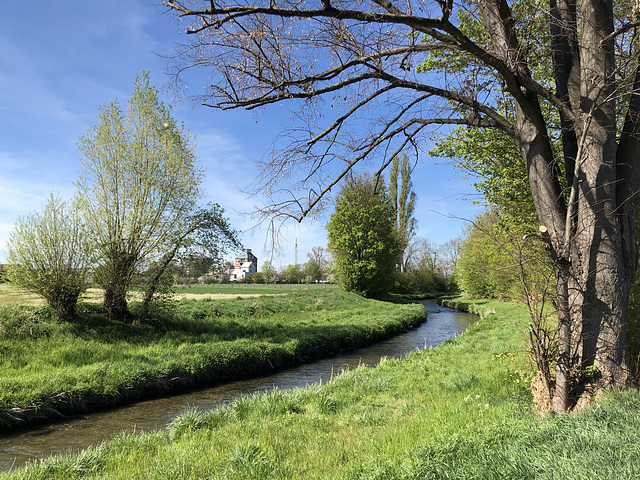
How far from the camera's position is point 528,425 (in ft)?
12.8

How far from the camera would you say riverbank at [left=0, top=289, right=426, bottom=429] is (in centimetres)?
838

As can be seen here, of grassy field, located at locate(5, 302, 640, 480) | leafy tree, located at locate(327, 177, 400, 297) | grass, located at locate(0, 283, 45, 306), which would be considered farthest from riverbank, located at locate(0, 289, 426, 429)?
leafy tree, located at locate(327, 177, 400, 297)

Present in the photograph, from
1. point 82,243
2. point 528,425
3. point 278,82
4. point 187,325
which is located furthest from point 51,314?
point 528,425

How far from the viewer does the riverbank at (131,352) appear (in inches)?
330

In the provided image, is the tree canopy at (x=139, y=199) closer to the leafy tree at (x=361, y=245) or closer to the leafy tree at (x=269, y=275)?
the leafy tree at (x=361, y=245)

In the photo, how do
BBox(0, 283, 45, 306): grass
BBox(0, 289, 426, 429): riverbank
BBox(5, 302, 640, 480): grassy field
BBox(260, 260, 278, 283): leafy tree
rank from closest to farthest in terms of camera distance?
BBox(5, 302, 640, 480): grassy field → BBox(0, 289, 426, 429): riverbank → BBox(0, 283, 45, 306): grass → BBox(260, 260, 278, 283): leafy tree

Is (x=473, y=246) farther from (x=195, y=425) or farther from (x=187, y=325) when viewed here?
(x=195, y=425)

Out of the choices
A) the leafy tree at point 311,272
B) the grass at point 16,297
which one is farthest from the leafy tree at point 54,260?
the leafy tree at point 311,272

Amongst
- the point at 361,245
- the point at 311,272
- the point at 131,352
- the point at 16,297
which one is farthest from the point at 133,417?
the point at 311,272

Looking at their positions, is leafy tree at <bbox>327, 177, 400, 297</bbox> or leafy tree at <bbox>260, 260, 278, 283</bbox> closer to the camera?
leafy tree at <bbox>327, 177, 400, 297</bbox>

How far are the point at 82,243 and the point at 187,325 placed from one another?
500cm

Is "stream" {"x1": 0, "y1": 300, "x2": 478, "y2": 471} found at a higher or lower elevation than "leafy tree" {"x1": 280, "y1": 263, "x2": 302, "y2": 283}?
lower

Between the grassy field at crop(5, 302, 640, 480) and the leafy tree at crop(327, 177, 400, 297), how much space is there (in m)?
26.4

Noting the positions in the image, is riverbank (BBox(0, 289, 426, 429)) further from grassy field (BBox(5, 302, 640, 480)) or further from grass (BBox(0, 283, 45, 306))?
grassy field (BBox(5, 302, 640, 480))
